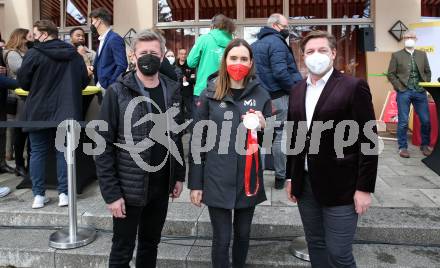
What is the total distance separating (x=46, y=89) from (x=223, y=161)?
242cm

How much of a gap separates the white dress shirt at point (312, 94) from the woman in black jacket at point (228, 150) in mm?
332

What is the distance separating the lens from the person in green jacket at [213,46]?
4664 mm

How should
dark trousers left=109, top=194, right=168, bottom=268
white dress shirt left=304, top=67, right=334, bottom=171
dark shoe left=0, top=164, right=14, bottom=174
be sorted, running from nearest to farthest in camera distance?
white dress shirt left=304, top=67, right=334, bottom=171
dark trousers left=109, top=194, right=168, bottom=268
dark shoe left=0, top=164, right=14, bottom=174

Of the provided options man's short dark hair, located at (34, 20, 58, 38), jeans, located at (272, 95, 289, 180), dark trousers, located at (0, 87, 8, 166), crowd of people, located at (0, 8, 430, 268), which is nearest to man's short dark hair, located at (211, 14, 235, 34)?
jeans, located at (272, 95, 289, 180)

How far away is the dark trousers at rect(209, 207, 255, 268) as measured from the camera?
2.82m

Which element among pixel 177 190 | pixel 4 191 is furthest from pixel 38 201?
pixel 177 190

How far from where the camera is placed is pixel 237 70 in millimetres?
2793

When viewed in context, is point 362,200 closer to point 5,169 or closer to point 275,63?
point 275,63

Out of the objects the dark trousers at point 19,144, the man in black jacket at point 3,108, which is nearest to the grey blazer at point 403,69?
the dark trousers at point 19,144

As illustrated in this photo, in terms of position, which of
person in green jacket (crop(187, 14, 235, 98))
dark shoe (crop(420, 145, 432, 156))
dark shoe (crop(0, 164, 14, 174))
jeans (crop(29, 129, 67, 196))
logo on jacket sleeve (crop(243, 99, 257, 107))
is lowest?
dark shoe (crop(0, 164, 14, 174))

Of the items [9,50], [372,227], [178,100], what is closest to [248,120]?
[178,100]

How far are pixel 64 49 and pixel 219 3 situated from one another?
20.5 ft

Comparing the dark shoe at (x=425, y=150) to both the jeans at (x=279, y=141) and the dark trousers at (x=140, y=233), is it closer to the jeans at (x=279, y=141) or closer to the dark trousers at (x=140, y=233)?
the jeans at (x=279, y=141)

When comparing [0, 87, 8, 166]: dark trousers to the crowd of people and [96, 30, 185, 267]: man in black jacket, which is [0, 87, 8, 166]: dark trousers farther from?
[96, 30, 185, 267]: man in black jacket
